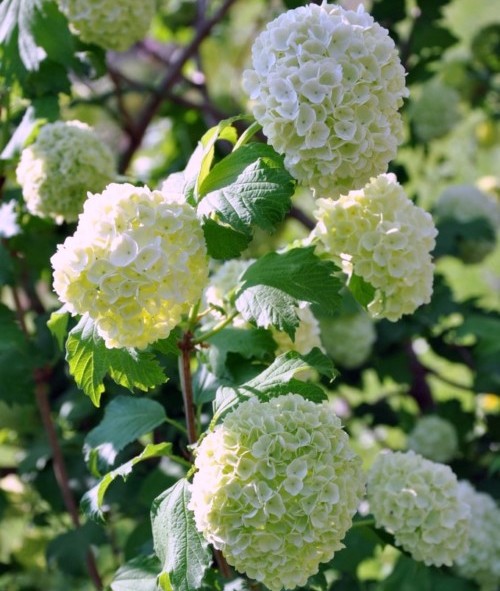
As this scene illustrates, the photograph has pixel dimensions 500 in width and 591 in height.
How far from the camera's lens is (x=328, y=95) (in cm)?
129

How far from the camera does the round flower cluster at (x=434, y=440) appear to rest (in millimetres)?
2713

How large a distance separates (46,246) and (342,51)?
1.19 m

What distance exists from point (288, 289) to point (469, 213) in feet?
6.05

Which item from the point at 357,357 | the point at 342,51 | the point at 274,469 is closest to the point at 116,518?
the point at 357,357

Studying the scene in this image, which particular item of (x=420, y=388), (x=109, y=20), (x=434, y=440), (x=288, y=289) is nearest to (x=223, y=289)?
(x=288, y=289)

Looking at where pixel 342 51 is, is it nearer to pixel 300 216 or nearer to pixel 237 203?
pixel 237 203

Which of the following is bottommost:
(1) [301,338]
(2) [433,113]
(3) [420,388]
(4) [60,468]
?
(3) [420,388]

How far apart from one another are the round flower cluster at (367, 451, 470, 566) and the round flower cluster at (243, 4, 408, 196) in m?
0.63

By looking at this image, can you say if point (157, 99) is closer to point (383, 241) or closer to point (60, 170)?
point (60, 170)

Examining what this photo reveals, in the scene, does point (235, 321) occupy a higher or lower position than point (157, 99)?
higher

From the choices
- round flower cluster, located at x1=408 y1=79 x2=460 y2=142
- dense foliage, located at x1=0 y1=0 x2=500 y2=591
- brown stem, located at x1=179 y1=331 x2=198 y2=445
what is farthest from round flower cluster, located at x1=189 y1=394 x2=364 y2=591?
round flower cluster, located at x1=408 y1=79 x2=460 y2=142

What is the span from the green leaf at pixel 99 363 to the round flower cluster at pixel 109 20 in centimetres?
86

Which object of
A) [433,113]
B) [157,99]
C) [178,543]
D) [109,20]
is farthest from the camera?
[433,113]

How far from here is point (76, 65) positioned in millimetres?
2039
